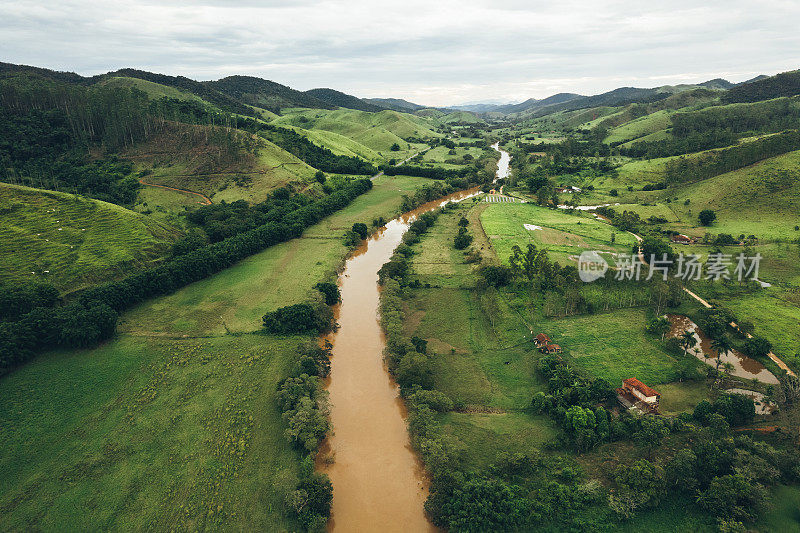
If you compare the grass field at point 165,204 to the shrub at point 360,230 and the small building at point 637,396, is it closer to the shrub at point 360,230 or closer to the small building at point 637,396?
the shrub at point 360,230

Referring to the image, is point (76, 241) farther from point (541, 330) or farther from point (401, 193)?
point (401, 193)

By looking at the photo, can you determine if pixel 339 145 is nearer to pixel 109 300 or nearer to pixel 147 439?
pixel 109 300

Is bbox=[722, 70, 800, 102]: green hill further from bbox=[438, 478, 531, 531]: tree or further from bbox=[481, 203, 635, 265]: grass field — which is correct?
bbox=[438, 478, 531, 531]: tree

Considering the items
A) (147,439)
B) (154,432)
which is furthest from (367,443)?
(147,439)

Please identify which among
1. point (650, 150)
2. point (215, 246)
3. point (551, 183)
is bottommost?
point (215, 246)

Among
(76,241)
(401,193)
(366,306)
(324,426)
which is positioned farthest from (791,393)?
(401,193)

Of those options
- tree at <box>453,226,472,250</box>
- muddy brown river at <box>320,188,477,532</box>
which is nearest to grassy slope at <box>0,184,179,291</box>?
muddy brown river at <box>320,188,477,532</box>
